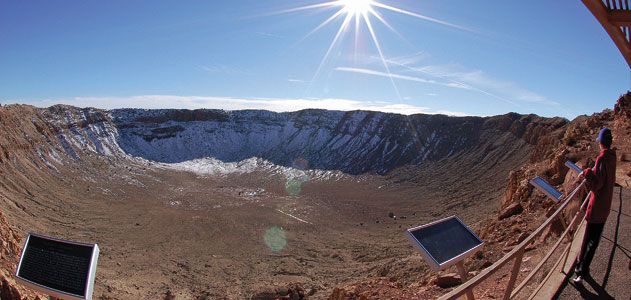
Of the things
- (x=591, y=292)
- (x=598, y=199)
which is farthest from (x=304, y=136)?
(x=591, y=292)

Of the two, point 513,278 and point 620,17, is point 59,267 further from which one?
point 620,17

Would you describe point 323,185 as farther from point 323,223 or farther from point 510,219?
point 510,219

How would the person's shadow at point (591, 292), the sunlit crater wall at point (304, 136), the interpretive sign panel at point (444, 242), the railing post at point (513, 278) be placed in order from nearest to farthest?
the railing post at point (513, 278)
the interpretive sign panel at point (444, 242)
the person's shadow at point (591, 292)
the sunlit crater wall at point (304, 136)

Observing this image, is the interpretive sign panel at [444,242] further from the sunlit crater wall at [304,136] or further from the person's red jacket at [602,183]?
the sunlit crater wall at [304,136]

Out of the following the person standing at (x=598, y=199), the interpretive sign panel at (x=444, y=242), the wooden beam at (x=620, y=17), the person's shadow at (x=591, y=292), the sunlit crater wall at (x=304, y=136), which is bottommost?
the person's shadow at (x=591, y=292)

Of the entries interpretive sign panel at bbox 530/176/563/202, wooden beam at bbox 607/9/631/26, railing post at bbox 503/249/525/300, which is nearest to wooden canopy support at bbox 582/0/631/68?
wooden beam at bbox 607/9/631/26

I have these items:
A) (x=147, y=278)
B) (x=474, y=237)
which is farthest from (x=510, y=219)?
(x=147, y=278)

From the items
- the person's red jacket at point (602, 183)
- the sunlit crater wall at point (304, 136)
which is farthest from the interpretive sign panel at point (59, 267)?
the sunlit crater wall at point (304, 136)
